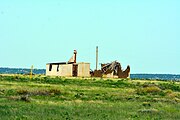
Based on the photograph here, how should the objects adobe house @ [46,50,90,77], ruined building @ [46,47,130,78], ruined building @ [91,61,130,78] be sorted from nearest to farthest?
adobe house @ [46,50,90,77] < ruined building @ [46,47,130,78] < ruined building @ [91,61,130,78]

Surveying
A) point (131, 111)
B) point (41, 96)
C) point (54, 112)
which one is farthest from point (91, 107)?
point (41, 96)

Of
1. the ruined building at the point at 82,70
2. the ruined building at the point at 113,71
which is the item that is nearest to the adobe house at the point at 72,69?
the ruined building at the point at 82,70

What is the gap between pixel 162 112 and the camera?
28.0 metres

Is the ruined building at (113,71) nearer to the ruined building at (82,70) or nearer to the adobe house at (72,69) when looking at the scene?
the ruined building at (82,70)

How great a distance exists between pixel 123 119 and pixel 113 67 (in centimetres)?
6536

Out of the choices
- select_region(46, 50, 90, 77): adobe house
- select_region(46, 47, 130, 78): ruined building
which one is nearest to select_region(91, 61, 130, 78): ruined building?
select_region(46, 47, 130, 78): ruined building

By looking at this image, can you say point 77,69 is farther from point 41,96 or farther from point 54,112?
point 54,112

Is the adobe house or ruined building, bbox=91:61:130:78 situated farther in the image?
ruined building, bbox=91:61:130:78

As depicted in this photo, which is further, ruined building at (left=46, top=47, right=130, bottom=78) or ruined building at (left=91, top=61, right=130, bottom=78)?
ruined building at (left=91, top=61, right=130, bottom=78)

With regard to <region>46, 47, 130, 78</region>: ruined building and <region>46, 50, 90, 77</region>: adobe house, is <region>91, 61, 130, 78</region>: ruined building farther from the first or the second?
<region>46, 50, 90, 77</region>: adobe house

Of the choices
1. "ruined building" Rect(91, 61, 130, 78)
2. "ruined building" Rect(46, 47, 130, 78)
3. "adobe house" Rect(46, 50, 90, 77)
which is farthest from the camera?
"ruined building" Rect(91, 61, 130, 78)

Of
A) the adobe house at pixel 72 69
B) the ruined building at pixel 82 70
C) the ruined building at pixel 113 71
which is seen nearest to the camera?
the adobe house at pixel 72 69

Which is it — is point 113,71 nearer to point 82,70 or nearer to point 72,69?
point 82,70

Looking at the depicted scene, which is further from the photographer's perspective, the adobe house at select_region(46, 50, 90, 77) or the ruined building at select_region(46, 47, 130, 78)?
the ruined building at select_region(46, 47, 130, 78)
